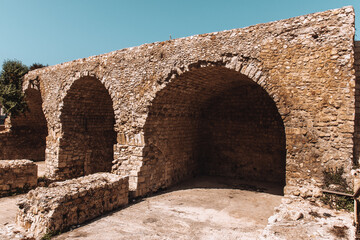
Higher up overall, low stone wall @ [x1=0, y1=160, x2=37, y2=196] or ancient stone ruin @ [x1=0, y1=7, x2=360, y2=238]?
ancient stone ruin @ [x1=0, y1=7, x2=360, y2=238]

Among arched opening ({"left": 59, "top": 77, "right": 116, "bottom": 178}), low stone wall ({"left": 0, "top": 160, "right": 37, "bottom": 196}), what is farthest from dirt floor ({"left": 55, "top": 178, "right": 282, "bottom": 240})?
arched opening ({"left": 59, "top": 77, "right": 116, "bottom": 178})

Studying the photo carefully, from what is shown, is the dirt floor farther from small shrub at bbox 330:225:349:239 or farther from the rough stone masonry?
small shrub at bbox 330:225:349:239

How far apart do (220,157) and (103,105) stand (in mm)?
4748

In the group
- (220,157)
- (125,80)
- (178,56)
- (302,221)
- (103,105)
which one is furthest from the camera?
(103,105)

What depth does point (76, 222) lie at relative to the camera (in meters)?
4.99

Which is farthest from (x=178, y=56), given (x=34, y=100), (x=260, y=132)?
(x=34, y=100)

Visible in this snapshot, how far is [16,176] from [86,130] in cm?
277

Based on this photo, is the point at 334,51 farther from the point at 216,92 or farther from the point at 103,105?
the point at 103,105

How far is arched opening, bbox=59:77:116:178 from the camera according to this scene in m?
9.07

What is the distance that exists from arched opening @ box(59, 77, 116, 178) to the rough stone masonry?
37mm

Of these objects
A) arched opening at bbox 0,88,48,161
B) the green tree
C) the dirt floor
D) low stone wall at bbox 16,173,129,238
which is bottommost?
the dirt floor

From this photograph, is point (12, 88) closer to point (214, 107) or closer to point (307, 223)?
point (214, 107)

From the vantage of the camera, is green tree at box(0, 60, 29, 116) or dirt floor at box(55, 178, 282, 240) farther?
green tree at box(0, 60, 29, 116)

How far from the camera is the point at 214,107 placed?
29.6 feet
